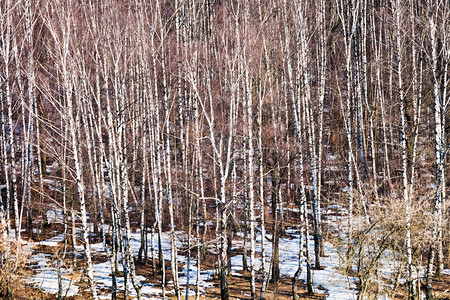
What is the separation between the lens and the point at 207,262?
19078 millimetres

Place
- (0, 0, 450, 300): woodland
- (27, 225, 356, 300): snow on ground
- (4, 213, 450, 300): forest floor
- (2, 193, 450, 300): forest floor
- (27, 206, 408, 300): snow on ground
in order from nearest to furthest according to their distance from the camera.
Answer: (0, 0, 450, 300): woodland → (2, 193, 450, 300): forest floor → (4, 213, 450, 300): forest floor → (27, 206, 408, 300): snow on ground → (27, 225, 356, 300): snow on ground

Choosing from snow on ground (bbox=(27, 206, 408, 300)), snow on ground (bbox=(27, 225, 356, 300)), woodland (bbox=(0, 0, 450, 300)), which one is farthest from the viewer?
snow on ground (bbox=(27, 225, 356, 300))

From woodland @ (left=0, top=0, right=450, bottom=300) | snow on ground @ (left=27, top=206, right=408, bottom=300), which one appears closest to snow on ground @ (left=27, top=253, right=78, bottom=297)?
snow on ground @ (left=27, top=206, right=408, bottom=300)

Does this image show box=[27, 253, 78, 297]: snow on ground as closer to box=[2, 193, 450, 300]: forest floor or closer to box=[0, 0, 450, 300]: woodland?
box=[2, 193, 450, 300]: forest floor

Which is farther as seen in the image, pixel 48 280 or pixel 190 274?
pixel 190 274

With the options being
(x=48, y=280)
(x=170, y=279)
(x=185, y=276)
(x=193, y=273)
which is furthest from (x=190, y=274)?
(x=48, y=280)

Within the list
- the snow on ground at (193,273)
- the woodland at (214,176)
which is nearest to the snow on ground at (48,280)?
the snow on ground at (193,273)

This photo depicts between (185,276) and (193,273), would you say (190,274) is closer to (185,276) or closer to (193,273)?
(193,273)

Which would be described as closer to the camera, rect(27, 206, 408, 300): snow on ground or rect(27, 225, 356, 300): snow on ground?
rect(27, 206, 408, 300): snow on ground

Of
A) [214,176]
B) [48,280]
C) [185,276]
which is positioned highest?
[214,176]

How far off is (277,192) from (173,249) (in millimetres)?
5425

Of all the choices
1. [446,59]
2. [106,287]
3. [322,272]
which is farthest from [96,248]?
[446,59]

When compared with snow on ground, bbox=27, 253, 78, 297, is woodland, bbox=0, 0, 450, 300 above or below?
above

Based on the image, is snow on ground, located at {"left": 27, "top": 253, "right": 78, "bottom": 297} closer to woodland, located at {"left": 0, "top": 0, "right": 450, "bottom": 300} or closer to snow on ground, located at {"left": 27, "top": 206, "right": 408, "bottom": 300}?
snow on ground, located at {"left": 27, "top": 206, "right": 408, "bottom": 300}
